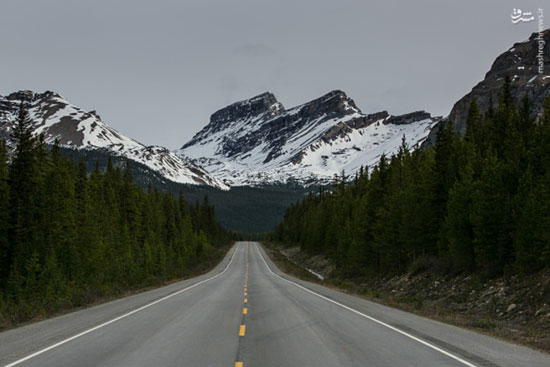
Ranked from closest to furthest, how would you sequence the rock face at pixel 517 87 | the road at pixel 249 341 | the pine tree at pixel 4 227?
the road at pixel 249 341 → the pine tree at pixel 4 227 → the rock face at pixel 517 87

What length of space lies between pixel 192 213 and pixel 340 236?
2660 inches

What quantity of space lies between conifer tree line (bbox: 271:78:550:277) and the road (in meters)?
11.0

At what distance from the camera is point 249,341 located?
1070 cm

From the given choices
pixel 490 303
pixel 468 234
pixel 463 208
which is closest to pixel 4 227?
pixel 490 303

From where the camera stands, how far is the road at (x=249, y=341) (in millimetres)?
8664

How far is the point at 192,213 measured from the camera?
12000cm

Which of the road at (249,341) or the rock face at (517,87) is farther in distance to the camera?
the rock face at (517,87)

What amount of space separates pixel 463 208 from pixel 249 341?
912 inches

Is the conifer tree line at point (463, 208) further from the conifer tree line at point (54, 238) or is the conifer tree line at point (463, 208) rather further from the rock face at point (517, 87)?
the rock face at point (517, 87)

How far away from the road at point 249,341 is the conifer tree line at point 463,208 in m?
11.0

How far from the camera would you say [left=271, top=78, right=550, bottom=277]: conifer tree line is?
23344mm

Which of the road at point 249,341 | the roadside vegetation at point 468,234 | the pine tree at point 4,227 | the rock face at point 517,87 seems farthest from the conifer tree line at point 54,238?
the rock face at point 517,87

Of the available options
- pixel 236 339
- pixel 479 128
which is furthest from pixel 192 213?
pixel 236 339

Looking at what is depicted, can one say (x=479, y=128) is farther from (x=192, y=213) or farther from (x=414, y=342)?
(x=192, y=213)
